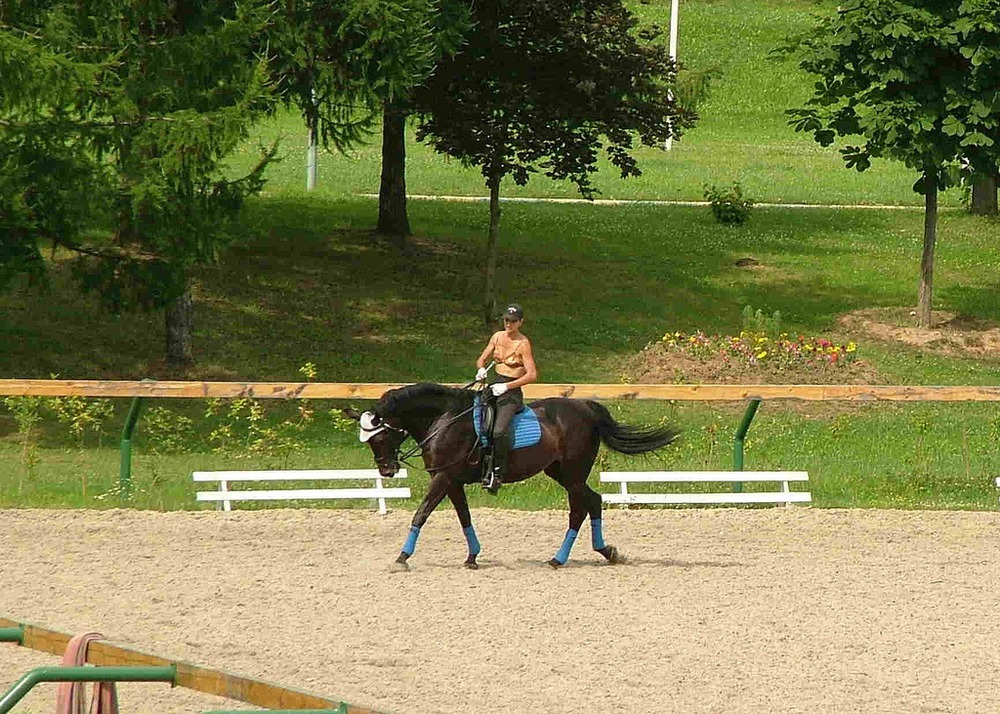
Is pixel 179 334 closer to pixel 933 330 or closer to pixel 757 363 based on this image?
pixel 757 363

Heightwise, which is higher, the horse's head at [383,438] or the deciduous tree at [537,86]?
A: the deciduous tree at [537,86]

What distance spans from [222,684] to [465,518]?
7372 millimetres

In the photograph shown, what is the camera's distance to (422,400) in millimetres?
13305

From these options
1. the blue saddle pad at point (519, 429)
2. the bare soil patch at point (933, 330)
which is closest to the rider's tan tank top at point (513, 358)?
the blue saddle pad at point (519, 429)

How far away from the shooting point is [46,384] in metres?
16.3

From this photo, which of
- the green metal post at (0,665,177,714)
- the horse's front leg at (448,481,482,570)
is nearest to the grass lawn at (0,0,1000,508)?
the horse's front leg at (448,481,482,570)

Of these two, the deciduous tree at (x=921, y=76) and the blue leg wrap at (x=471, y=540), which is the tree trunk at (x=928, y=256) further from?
the blue leg wrap at (x=471, y=540)

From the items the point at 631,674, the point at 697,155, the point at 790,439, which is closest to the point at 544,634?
the point at 631,674

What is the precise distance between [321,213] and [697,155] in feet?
61.8

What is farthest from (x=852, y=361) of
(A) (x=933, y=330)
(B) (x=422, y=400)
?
(B) (x=422, y=400)

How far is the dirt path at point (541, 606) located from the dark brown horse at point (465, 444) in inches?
18.2

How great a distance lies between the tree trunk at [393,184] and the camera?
2936 centimetres

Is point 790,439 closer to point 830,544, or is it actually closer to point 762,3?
point 830,544

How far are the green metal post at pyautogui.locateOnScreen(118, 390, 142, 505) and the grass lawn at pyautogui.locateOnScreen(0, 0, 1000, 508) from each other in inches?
5.9
